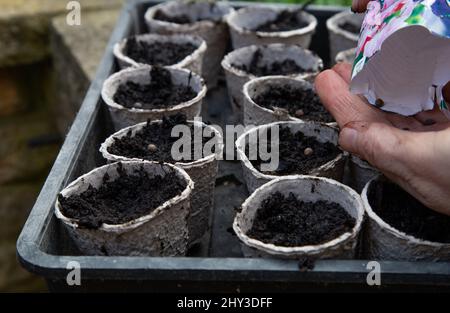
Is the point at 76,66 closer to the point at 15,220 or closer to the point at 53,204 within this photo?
the point at 15,220

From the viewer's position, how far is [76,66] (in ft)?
6.56

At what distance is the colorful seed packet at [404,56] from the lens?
93 cm

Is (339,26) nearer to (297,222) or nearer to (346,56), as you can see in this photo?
(346,56)

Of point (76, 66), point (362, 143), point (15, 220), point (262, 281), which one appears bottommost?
point (15, 220)

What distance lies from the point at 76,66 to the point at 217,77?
514 mm

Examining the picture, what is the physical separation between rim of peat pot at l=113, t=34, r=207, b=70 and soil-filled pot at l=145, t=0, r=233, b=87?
0.14ft

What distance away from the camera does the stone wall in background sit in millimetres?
2139

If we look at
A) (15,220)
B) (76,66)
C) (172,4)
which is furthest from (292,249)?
(15,220)

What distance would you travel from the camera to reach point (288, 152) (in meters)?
1.16

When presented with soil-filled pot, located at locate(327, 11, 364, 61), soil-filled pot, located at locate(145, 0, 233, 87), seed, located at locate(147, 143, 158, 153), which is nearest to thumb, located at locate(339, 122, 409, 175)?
seed, located at locate(147, 143, 158, 153)

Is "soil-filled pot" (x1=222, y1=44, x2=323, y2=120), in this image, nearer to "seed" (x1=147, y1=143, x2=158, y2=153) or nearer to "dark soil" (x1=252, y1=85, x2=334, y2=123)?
"dark soil" (x1=252, y1=85, x2=334, y2=123)

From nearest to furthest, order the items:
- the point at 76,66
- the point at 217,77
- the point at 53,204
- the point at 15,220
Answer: the point at 53,204 < the point at 217,77 < the point at 76,66 < the point at 15,220

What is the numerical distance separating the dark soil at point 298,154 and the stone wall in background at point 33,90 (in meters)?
1.00

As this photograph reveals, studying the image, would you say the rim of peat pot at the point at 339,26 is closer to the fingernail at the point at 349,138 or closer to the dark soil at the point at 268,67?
the dark soil at the point at 268,67
